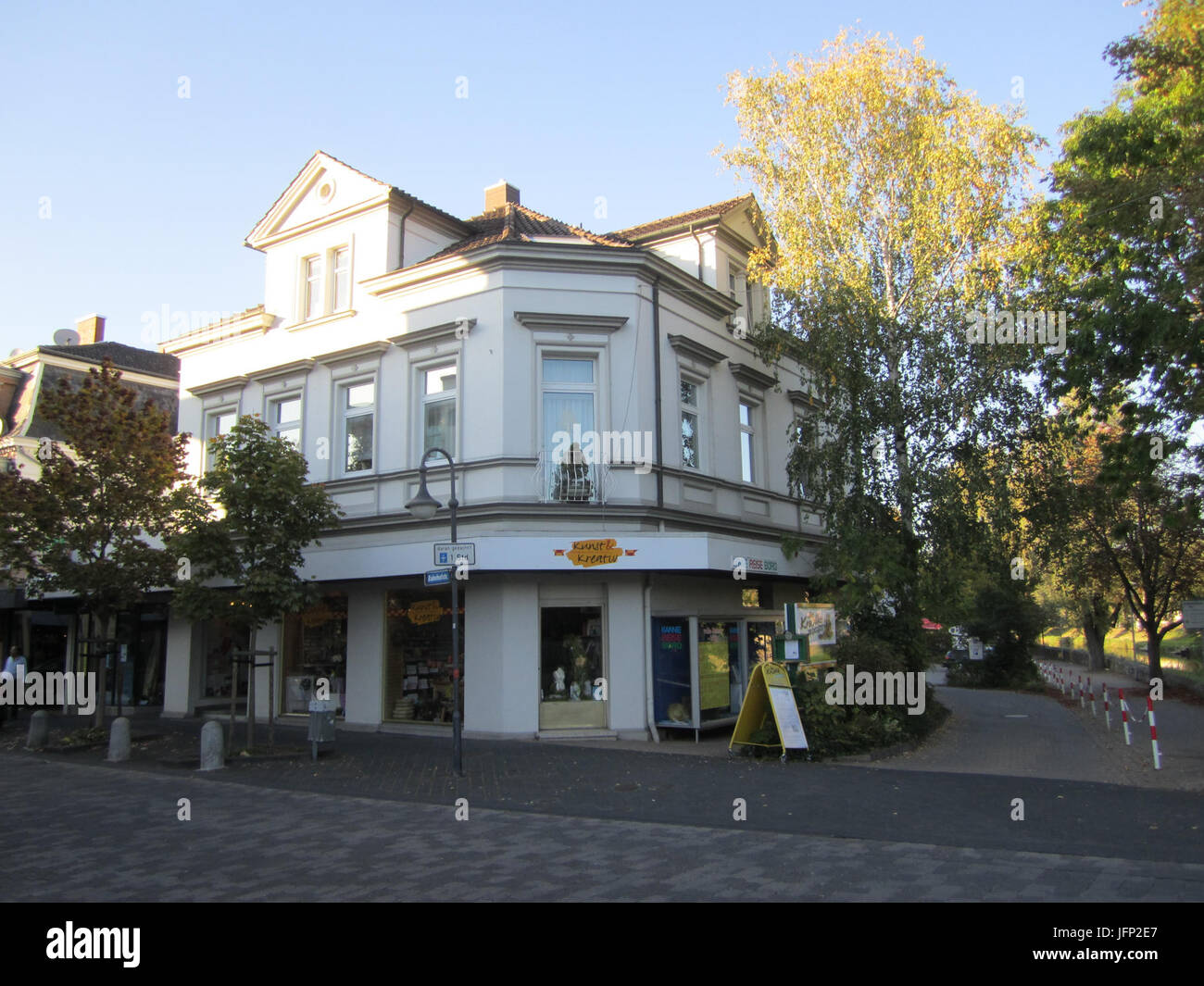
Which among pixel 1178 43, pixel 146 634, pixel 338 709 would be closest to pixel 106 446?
pixel 338 709

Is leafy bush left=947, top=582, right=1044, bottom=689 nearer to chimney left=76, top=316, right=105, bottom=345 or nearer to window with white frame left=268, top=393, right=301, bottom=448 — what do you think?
window with white frame left=268, top=393, right=301, bottom=448

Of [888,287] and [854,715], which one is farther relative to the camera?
[888,287]

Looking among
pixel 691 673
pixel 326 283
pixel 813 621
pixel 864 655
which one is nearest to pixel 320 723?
pixel 691 673

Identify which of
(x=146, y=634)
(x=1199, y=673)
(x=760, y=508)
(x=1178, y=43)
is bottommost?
(x=1199, y=673)

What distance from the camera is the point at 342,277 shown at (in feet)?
64.6

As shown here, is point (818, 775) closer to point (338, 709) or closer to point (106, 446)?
point (338, 709)

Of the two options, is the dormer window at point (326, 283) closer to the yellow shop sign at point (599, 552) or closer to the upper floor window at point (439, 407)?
the upper floor window at point (439, 407)

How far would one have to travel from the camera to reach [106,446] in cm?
1641

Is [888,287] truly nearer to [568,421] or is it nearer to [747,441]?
[747,441]

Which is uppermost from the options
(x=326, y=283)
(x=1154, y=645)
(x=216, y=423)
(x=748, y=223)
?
(x=748, y=223)

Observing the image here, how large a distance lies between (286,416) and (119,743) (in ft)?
26.1

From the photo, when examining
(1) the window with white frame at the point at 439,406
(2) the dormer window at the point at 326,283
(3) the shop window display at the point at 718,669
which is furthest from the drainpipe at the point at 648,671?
(2) the dormer window at the point at 326,283
